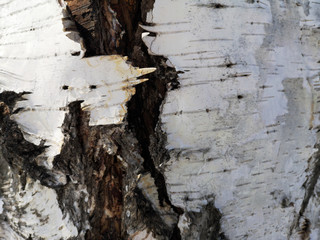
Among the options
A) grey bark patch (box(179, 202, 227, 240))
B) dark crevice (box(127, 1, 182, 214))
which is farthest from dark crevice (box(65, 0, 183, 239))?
grey bark patch (box(179, 202, 227, 240))

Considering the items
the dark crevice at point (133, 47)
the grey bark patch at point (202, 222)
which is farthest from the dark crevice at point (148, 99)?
the grey bark patch at point (202, 222)

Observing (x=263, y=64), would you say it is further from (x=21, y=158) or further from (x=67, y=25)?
(x=21, y=158)

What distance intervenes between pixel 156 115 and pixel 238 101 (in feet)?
0.84

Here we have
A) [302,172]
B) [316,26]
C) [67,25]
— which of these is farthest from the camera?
[302,172]

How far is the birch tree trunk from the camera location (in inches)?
34.4

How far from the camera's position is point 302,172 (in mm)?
1081

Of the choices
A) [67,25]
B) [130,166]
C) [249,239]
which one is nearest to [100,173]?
[130,166]

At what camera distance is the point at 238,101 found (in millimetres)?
910

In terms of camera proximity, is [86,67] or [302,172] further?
[302,172]

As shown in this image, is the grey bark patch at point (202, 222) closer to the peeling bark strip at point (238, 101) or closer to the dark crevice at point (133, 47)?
the peeling bark strip at point (238, 101)

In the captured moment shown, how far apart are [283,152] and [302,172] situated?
0.15 m

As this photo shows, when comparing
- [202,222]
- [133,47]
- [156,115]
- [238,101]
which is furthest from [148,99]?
[202,222]

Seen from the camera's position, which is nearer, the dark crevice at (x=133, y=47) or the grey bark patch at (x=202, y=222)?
the dark crevice at (x=133, y=47)

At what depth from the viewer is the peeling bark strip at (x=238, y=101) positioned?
2.84ft
